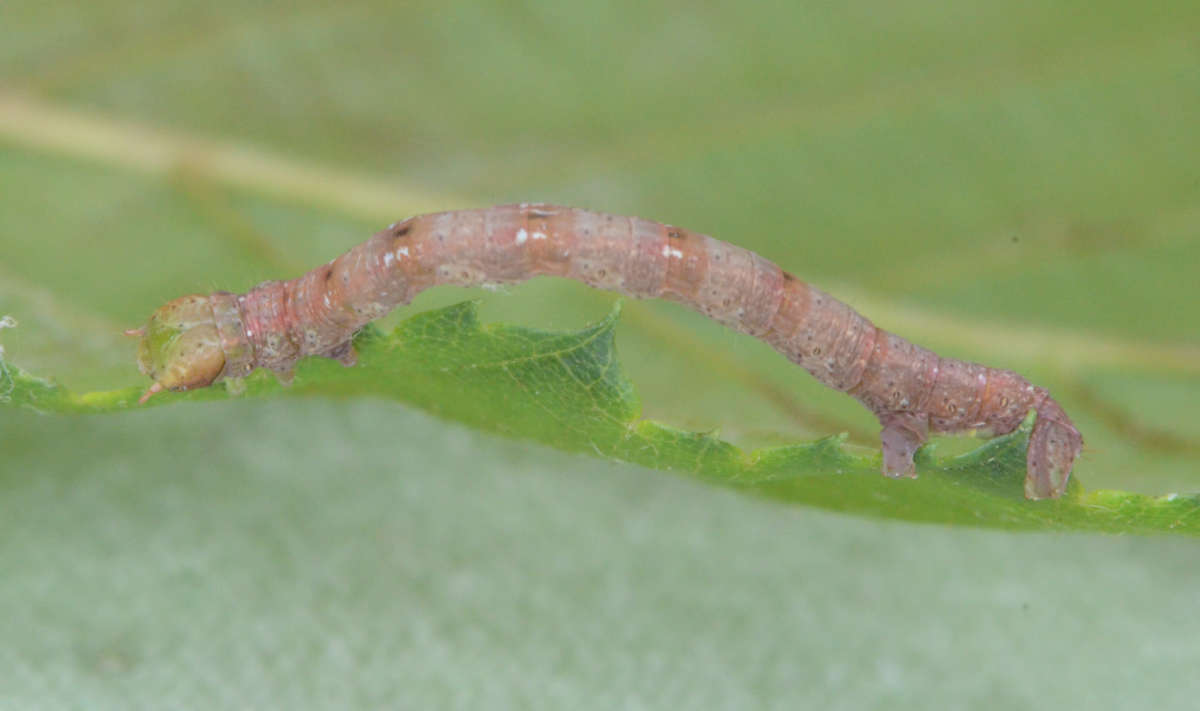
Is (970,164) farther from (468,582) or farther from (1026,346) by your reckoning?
(468,582)

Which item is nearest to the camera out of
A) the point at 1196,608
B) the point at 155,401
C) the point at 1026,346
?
the point at 155,401

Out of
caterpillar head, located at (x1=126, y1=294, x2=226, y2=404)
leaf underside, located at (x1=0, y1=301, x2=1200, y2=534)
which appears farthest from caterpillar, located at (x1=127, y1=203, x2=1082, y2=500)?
leaf underside, located at (x1=0, y1=301, x2=1200, y2=534)

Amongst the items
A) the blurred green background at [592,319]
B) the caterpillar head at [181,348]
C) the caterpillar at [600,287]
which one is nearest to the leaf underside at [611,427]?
the caterpillar head at [181,348]

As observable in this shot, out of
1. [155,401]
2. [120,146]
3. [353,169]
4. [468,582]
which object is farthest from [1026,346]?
[120,146]

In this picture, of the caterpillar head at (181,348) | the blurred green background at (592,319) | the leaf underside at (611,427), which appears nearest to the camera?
the leaf underside at (611,427)

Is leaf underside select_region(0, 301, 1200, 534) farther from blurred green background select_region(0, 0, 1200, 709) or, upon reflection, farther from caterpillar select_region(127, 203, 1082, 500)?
blurred green background select_region(0, 0, 1200, 709)

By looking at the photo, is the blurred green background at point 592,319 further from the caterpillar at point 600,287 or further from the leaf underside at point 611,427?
the leaf underside at point 611,427
